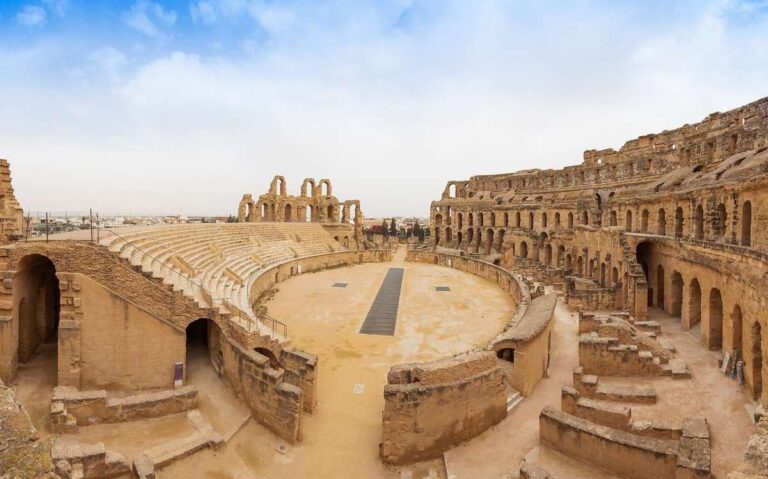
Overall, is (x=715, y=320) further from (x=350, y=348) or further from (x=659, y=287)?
(x=350, y=348)

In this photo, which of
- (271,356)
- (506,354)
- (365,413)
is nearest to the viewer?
(365,413)

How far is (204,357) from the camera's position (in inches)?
505

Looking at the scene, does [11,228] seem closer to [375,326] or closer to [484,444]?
[375,326]

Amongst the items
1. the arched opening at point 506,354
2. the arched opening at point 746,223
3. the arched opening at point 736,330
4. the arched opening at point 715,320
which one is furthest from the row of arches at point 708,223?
the arched opening at point 506,354

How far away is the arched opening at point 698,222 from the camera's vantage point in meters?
17.4

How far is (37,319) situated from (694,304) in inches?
904

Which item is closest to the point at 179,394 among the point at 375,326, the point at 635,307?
the point at 375,326

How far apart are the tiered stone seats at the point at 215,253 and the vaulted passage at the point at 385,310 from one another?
199 inches

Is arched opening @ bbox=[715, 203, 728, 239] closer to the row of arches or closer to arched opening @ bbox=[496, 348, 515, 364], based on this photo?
the row of arches

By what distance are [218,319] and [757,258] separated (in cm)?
1449

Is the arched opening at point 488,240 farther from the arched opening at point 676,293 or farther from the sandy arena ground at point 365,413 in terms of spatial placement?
the sandy arena ground at point 365,413

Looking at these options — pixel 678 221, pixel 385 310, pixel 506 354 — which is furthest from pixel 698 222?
pixel 385 310

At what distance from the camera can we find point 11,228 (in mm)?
15625

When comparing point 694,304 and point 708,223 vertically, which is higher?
point 708,223
